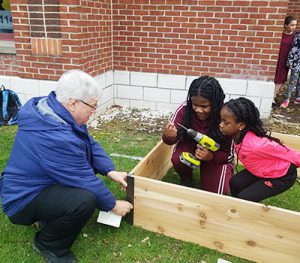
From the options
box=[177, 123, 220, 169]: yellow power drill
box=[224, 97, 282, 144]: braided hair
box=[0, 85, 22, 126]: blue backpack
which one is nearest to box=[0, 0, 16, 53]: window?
box=[0, 85, 22, 126]: blue backpack

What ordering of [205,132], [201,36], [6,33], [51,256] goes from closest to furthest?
[51,256]
[205,132]
[201,36]
[6,33]

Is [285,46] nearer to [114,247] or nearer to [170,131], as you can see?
[170,131]

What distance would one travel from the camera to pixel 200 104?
2727 millimetres

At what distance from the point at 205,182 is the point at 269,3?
3199mm

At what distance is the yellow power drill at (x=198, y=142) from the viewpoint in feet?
8.95

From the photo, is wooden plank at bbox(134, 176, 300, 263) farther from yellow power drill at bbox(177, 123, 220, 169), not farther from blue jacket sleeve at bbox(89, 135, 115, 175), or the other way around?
yellow power drill at bbox(177, 123, 220, 169)

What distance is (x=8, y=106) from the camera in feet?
16.3

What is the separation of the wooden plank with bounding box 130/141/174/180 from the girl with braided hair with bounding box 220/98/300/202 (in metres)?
0.74

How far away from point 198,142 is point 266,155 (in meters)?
0.61

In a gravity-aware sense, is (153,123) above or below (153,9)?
below

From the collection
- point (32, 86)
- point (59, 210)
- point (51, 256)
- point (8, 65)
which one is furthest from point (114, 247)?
point (8, 65)

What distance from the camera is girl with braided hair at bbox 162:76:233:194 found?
273 centimetres

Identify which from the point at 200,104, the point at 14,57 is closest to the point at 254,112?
the point at 200,104

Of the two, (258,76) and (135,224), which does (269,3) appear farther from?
(135,224)
